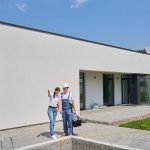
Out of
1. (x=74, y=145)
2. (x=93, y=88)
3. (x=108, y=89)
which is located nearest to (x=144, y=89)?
(x=108, y=89)

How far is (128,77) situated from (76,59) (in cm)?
851

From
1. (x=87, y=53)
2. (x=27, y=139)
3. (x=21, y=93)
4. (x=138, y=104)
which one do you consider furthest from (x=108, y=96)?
(x=27, y=139)

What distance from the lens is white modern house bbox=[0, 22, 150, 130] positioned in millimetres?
11641

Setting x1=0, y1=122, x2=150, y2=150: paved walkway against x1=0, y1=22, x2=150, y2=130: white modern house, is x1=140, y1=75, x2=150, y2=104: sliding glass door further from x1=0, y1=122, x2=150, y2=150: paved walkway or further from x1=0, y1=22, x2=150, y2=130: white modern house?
x1=0, y1=122, x2=150, y2=150: paved walkway

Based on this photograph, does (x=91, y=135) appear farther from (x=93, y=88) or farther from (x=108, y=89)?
(x=108, y=89)

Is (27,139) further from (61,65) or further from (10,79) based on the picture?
(61,65)

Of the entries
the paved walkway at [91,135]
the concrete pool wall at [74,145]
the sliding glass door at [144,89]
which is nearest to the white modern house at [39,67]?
the paved walkway at [91,135]

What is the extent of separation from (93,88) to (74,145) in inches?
505

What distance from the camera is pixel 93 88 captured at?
19453mm

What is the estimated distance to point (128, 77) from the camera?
22.5 metres

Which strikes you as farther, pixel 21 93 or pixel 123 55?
pixel 123 55

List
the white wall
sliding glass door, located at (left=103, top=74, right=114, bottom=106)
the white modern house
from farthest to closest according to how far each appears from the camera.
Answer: sliding glass door, located at (left=103, top=74, right=114, bottom=106) < the white wall < the white modern house

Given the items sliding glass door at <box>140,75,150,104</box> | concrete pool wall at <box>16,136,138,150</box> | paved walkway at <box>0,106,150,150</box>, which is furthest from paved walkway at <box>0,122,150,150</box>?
sliding glass door at <box>140,75,150,104</box>

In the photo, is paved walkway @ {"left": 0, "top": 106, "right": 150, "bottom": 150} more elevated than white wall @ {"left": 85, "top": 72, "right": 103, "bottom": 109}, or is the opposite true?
white wall @ {"left": 85, "top": 72, "right": 103, "bottom": 109}
